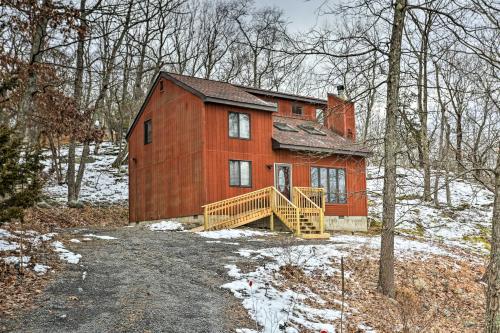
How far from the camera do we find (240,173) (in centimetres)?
2086

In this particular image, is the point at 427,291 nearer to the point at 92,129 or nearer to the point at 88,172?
the point at 92,129

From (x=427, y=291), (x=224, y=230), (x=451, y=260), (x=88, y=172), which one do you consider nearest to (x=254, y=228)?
(x=224, y=230)

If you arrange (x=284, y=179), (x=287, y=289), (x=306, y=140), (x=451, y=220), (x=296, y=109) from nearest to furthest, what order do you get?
1. (x=287, y=289)
2. (x=284, y=179)
3. (x=306, y=140)
4. (x=451, y=220)
5. (x=296, y=109)

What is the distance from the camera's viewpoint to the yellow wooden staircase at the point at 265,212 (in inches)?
729

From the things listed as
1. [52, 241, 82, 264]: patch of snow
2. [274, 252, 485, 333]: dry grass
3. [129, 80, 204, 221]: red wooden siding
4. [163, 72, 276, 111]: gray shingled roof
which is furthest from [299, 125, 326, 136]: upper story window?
[52, 241, 82, 264]: patch of snow

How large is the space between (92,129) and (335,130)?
1730 centimetres

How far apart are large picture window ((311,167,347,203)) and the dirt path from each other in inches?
438

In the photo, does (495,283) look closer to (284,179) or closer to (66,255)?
(66,255)

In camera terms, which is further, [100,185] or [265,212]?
[100,185]

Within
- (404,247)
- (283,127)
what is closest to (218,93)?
(283,127)

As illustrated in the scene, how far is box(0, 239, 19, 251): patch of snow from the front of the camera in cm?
1022

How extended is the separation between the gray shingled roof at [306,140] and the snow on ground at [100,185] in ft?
37.2

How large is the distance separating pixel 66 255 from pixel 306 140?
14.7 meters

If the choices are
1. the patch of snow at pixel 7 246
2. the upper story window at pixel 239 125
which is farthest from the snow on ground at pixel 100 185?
the patch of snow at pixel 7 246
